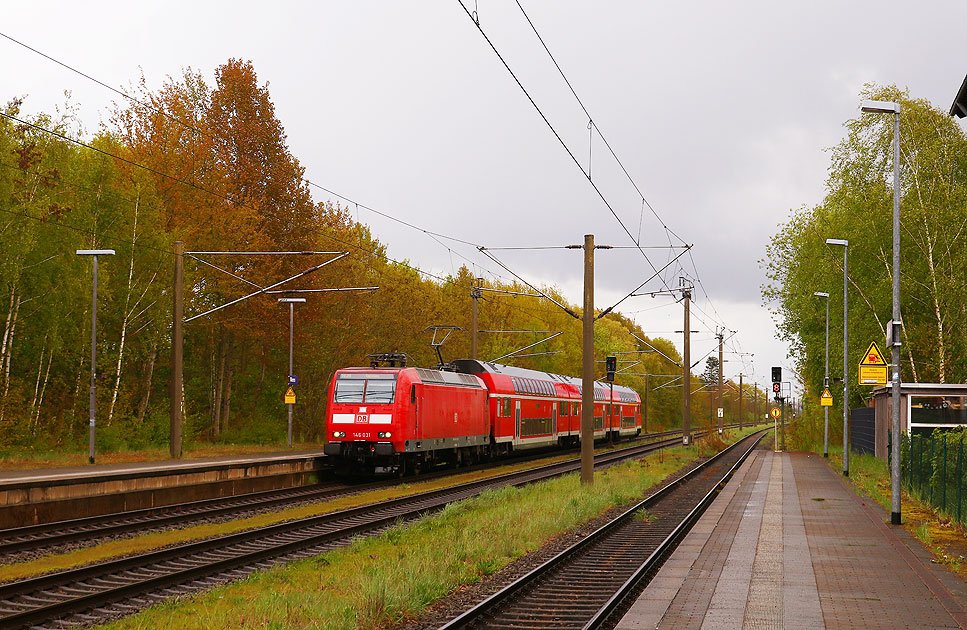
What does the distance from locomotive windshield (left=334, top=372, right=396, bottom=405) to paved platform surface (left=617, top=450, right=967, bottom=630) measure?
35.3ft

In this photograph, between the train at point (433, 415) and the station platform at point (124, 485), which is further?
the train at point (433, 415)

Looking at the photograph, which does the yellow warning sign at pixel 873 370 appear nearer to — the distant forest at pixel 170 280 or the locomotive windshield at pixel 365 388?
the locomotive windshield at pixel 365 388

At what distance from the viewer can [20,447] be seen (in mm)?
31953

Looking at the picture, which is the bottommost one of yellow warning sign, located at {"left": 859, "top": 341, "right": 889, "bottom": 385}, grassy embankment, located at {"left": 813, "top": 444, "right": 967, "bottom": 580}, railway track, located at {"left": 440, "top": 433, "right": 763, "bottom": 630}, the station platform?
railway track, located at {"left": 440, "top": 433, "right": 763, "bottom": 630}

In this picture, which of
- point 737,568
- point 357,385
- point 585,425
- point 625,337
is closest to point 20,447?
point 357,385

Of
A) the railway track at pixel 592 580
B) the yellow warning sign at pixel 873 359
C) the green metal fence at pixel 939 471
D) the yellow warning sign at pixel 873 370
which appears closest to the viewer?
the railway track at pixel 592 580

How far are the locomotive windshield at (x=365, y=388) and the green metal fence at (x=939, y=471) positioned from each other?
14019 mm

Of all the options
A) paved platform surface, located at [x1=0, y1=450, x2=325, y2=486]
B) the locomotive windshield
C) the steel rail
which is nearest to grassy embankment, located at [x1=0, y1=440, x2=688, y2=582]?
the locomotive windshield

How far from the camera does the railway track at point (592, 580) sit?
35.0 feet

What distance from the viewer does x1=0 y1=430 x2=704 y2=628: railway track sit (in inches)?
428

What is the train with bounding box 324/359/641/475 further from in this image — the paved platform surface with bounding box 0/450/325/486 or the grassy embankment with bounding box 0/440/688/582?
the paved platform surface with bounding box 0/450/325/486

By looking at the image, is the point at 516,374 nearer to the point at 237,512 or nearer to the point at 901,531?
the point at 237,512

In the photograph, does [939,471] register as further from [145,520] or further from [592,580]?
[145,520]

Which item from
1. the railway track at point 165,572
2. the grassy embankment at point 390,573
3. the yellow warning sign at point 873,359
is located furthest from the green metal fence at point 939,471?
the railway track at point 165,572
